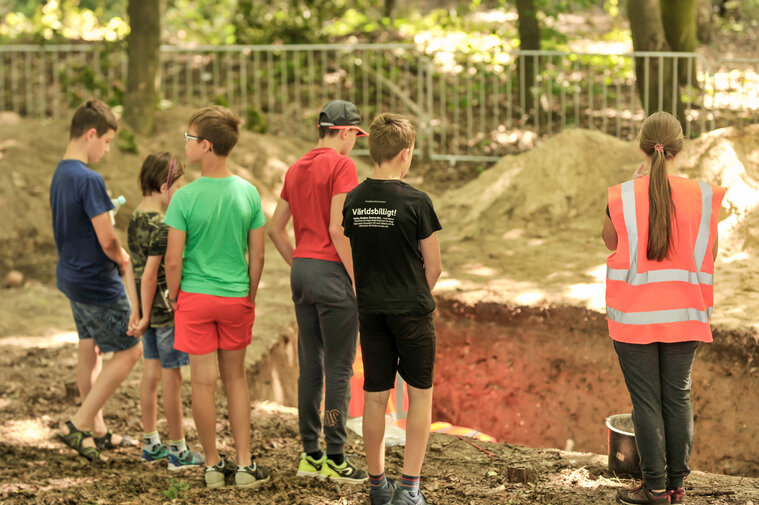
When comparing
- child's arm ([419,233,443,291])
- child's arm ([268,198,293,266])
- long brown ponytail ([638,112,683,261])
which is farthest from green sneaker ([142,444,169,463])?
long brown ponytail ([638,112,683,261])

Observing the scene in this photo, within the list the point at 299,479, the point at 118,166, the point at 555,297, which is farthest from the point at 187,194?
the point at 118,166

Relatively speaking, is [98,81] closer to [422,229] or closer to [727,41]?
[422,229]

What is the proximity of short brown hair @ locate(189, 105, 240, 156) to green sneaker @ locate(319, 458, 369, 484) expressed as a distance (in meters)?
1.84

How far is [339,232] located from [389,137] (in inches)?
25.4

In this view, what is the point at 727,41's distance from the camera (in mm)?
17188

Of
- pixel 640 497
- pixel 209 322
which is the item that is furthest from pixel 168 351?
pixel 640 497

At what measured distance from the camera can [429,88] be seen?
12.6 metres

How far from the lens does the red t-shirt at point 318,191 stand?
14.5ft

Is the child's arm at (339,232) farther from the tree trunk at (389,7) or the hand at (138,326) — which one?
the tree trunk at (389,7)

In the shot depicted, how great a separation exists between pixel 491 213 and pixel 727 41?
9958 millimetres

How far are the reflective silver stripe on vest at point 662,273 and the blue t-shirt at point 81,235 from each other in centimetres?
304

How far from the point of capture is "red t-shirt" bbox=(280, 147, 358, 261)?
441 centimetres

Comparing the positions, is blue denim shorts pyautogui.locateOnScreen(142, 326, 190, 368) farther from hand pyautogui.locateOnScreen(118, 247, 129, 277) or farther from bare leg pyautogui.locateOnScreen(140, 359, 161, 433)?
hand pyautogui.locateOnScreen(118, 247, 129, 277)

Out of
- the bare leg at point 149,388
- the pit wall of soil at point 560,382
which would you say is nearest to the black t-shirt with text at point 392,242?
the bare leg at point 149,388
